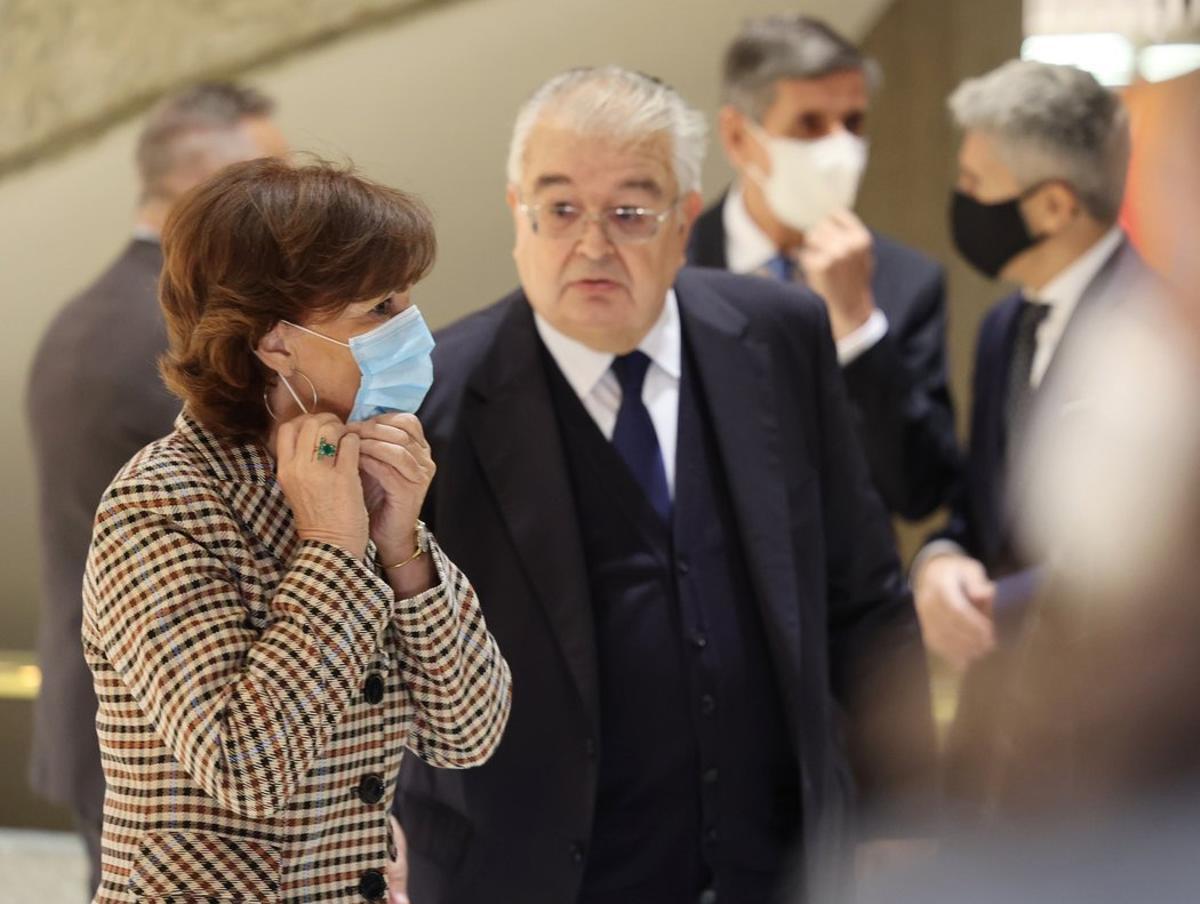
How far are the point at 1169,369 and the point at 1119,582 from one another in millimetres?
159

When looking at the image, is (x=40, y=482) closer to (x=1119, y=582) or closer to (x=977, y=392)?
(x=977, y=392)

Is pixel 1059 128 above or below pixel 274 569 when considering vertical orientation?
above

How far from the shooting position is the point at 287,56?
4.54 meters

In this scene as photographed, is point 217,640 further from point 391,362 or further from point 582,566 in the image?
point 582,566

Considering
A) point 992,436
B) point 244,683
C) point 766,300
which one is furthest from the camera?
point 992,436

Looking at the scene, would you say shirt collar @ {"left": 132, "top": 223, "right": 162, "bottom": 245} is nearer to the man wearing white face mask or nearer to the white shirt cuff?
the man wearing white face mask

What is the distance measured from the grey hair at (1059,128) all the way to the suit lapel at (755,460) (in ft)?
4.00

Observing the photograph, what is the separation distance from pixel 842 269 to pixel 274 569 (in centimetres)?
210

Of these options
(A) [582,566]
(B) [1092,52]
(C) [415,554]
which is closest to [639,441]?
(A) [582,566]

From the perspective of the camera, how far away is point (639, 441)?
229cm

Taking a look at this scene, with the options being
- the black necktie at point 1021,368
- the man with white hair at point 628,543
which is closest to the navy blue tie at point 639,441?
the man with white hair at point 628,543

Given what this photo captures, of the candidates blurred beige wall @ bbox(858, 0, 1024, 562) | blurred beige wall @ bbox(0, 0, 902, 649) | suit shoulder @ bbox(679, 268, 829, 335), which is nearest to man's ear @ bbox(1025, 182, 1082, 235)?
blurred beige wall @ bbox(0, 0, 902, 649)

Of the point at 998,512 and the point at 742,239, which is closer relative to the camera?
the point at 998,512

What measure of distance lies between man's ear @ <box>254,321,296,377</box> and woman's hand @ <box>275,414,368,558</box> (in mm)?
68
